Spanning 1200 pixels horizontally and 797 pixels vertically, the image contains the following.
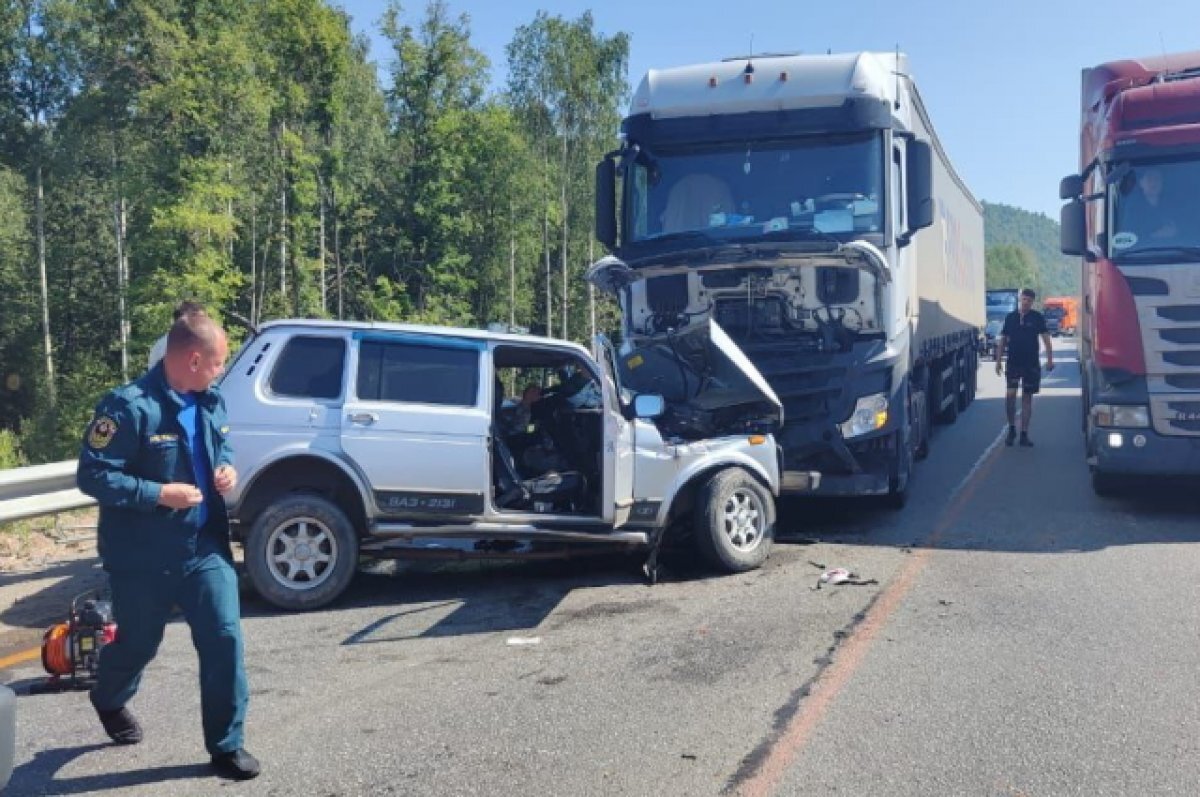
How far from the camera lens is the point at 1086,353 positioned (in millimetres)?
12633

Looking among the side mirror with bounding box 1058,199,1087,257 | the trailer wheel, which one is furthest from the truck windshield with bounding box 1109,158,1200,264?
the trailer wheel

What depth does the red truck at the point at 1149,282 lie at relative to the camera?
9406 millimetres

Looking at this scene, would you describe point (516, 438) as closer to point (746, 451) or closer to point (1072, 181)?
point (746, 451)

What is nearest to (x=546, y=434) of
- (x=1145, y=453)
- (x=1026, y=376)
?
(x=1145, y=453)

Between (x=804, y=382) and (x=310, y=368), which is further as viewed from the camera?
(x=804, y=382)

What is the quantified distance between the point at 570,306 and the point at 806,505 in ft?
157

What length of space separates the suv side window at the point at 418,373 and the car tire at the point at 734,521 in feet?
6.02

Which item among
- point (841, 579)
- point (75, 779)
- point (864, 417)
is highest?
point (864, 417)

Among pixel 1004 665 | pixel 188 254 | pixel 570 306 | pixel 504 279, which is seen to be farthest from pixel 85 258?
pixel 1004 665

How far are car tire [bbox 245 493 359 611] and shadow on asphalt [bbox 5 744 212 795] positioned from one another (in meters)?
2.34

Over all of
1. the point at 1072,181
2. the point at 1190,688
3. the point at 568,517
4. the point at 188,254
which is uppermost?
the point at 188,254

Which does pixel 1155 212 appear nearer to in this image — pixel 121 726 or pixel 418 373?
pixel 418 373

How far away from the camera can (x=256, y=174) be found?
3947 centimetres

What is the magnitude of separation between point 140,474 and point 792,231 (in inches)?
252
